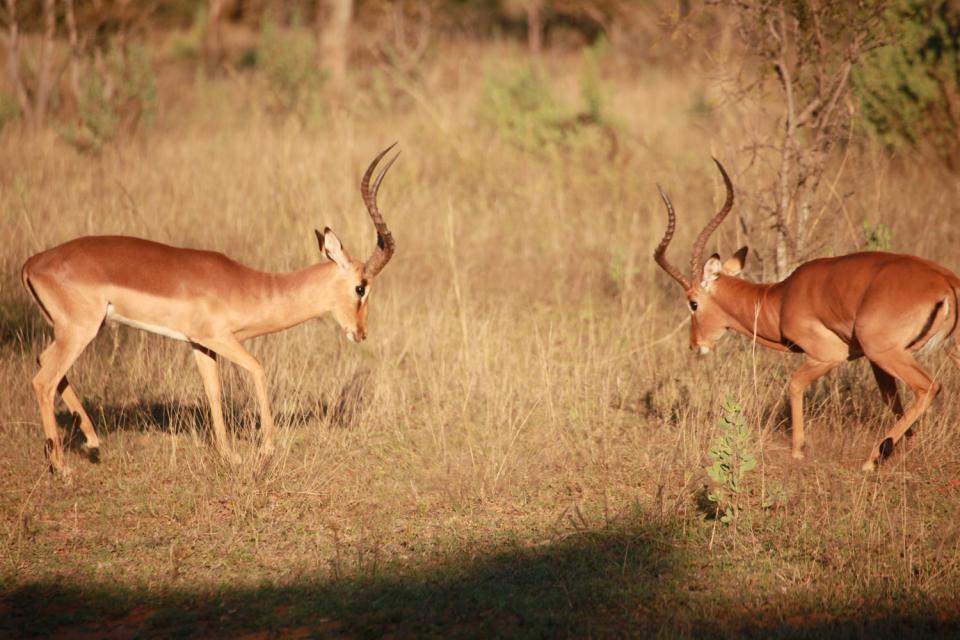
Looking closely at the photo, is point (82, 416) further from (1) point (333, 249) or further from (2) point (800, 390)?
A: (2) point (800, 390)

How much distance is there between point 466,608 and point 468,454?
1.83m

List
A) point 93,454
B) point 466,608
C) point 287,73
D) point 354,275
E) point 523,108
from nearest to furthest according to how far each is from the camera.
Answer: point 466,608, point 93,454, point 354,275, point 523,108, point 287,73

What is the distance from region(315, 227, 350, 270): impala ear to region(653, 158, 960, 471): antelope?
1.97 m

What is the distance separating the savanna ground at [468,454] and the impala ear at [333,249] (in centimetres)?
100

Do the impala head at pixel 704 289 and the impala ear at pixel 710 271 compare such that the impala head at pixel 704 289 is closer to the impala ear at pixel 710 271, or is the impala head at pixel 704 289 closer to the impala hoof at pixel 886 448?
the impala ear at pixel 710 271

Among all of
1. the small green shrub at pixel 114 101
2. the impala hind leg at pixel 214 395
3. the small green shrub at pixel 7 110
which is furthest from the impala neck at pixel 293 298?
the small green shrub at pixel 7 110

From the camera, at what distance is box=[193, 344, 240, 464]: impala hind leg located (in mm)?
6109

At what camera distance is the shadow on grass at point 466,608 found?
4320 mm

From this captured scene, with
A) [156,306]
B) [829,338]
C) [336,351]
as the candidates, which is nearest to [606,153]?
[336,351]

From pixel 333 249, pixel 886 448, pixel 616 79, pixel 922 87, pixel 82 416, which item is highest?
pixel 616 79

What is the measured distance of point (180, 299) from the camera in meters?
5.97

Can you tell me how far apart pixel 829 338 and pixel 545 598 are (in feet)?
8.26

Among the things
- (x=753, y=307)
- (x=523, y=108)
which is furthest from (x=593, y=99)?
(x=753, y=307)

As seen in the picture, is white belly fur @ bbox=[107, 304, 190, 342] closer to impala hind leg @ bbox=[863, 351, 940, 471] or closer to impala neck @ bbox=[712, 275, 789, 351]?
impala neck @ bbox=[712, 275, 789, 351]
